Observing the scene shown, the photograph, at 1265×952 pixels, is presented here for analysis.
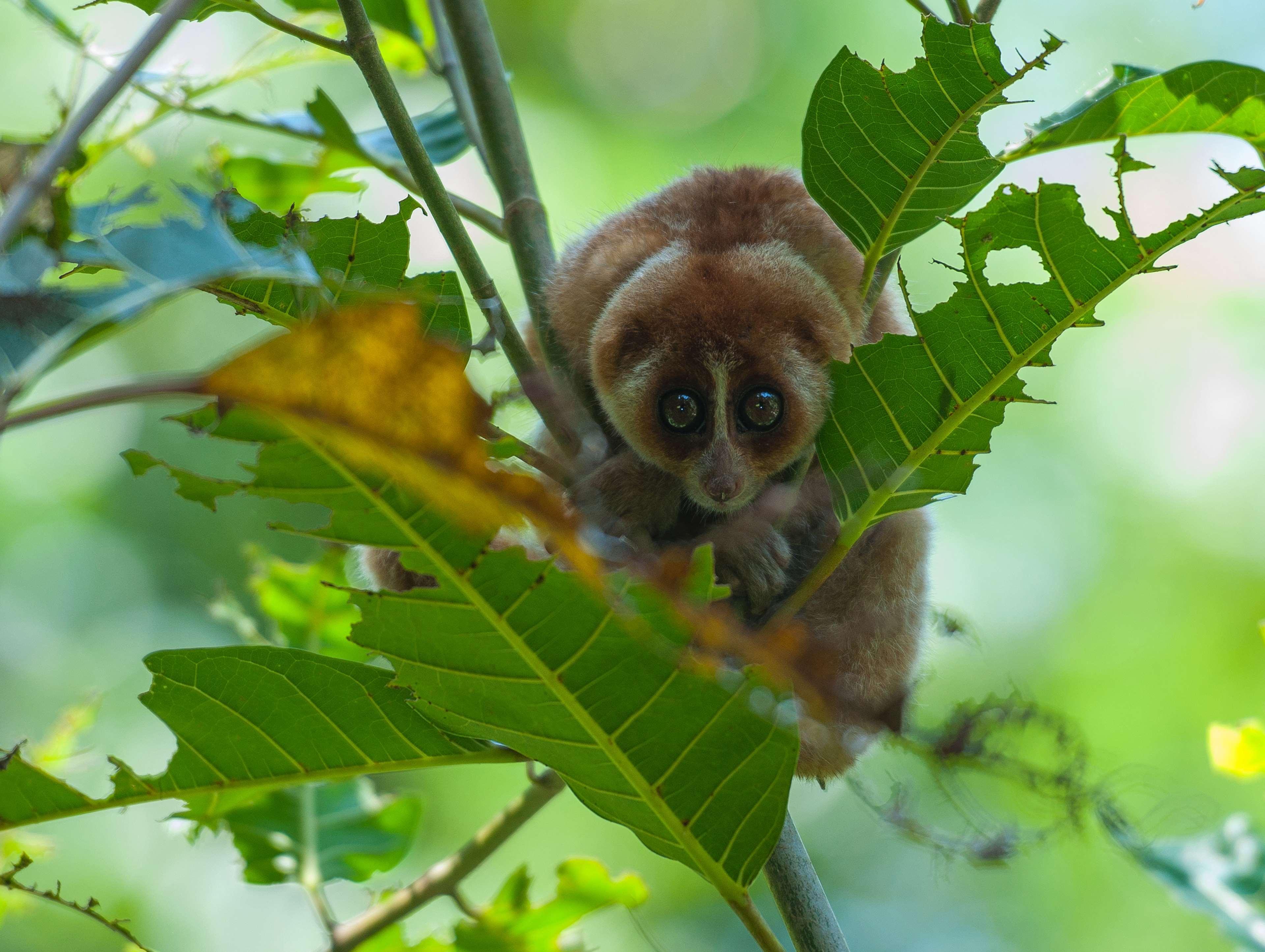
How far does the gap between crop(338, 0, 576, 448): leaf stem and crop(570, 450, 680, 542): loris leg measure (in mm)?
676

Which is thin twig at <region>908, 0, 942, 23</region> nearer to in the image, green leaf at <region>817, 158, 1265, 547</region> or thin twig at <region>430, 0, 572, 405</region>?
green leaf at <region>817, 158, 1265, 547</region>

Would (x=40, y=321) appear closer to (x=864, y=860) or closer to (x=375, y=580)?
(x=375, y=580)

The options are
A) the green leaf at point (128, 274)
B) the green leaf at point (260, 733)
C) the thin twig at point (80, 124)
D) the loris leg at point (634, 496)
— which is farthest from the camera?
the loris leg at point (634, 496)

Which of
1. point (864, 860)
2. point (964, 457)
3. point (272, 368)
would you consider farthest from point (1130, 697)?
point (272, 368)

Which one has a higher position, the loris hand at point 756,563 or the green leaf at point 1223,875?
the loris hand at point 756,563


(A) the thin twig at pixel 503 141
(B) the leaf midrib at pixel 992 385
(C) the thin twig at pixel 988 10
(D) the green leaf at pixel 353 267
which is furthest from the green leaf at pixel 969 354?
(A) the thin twig at pixel 503 141

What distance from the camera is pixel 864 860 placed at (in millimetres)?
9477

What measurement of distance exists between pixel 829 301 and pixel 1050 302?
0.89m

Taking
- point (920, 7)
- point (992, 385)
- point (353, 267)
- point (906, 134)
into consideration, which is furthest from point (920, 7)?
point (353, 267)

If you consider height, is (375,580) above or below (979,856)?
above

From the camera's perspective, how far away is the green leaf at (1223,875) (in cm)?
263

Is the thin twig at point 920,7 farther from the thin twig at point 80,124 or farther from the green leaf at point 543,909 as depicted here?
the green leaf at point 543,909

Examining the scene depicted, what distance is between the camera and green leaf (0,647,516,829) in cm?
168

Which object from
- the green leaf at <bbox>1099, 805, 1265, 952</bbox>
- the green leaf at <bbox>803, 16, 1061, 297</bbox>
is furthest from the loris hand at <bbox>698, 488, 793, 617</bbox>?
the green leaf at <bbox>1099, 805, 1265, 952</bbox>
